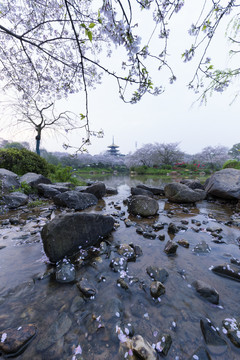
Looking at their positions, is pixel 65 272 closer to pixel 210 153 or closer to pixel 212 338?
pixel 212 338

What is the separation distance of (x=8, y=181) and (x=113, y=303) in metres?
6.53

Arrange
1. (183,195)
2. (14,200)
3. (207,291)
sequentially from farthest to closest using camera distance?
1. (183,195)
2. (14,200)
3. (207,291)

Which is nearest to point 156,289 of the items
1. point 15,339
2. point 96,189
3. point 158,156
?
point 15,339

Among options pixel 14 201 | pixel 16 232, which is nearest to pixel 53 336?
pixel 16 232

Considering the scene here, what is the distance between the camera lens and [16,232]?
3270 millimetres

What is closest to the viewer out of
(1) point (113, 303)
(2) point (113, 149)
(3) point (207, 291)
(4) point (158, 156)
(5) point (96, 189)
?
(1) point (113, 303)

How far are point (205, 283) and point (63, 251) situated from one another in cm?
215

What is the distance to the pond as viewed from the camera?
3.97 feet

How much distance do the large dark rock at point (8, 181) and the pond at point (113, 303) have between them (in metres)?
3.69

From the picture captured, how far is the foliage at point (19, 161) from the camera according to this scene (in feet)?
26.0

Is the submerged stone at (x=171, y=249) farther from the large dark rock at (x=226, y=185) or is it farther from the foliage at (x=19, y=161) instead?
the foliage at (x=19, y=161)

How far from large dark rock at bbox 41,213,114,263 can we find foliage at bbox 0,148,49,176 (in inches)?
297

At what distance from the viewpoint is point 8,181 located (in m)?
5.92

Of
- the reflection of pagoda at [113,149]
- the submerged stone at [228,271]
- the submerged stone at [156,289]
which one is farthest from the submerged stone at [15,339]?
the reflection of pagoda at [113,149]
